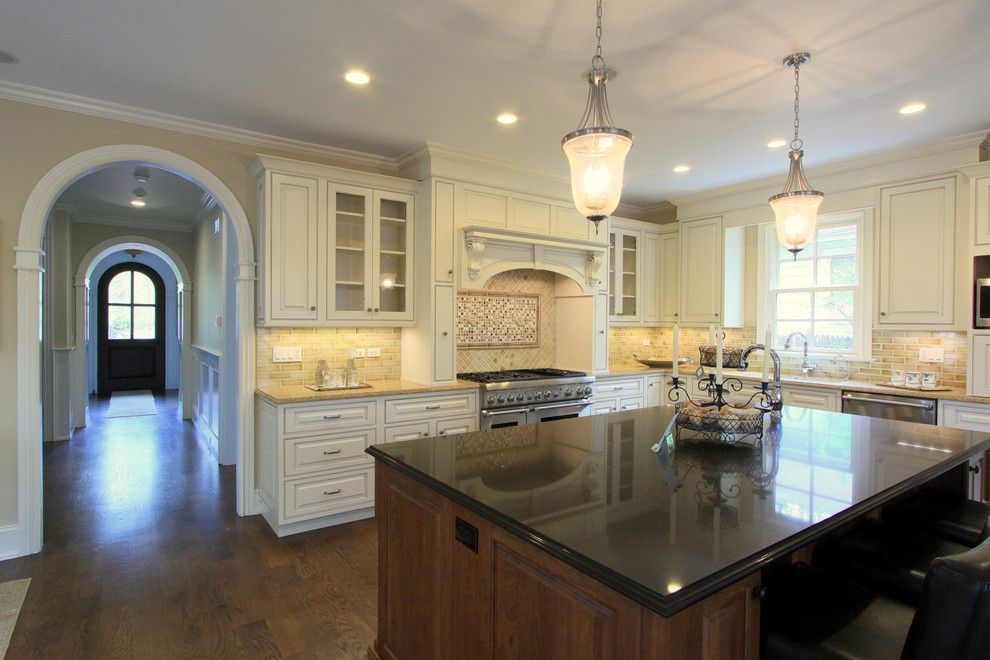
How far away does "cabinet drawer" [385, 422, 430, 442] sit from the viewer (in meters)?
3.81

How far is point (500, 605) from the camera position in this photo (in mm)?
1441

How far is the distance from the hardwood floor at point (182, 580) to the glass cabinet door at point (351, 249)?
5.27 feet

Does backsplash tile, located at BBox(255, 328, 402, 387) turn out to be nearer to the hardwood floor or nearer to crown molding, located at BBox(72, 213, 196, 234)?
the hardwood floor

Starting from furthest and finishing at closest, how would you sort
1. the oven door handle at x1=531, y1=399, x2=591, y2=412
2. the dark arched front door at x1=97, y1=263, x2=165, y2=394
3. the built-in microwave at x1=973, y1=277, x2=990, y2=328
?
1. the dark arched front door at x1=97, y1=263, x2=165, y2=394
2. the oven door handle at x1=531, y1=399, x2=591, y2=412
3. the built-in microwave at x1=973, y1=277, x2=990, y2=328

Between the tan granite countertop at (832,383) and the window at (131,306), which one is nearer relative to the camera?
the tan granite countertop at (832,383)

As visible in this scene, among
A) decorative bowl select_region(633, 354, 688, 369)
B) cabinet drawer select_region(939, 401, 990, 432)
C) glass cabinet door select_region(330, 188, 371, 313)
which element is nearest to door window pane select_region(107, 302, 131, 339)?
glass cabinet door select_region(330, 188, 371, 313)

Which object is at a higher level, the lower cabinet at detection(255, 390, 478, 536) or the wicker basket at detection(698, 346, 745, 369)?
the wicker basket at detection(698, 346, 745, 369)

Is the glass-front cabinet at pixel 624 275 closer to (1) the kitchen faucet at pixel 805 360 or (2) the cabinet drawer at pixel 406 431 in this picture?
(1) the kitchen faucet at pixel 805 360

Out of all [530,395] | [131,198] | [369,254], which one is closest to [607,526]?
[530,395]

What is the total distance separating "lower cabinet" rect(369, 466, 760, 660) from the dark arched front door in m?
10.8

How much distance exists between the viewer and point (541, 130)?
368cm

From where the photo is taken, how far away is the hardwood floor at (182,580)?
2377mm

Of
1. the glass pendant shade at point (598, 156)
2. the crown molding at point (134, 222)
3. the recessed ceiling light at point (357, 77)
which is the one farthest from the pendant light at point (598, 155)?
the crown molding at point (134, 222)

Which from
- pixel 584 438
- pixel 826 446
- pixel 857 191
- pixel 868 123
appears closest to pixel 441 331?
pixel 584 438
